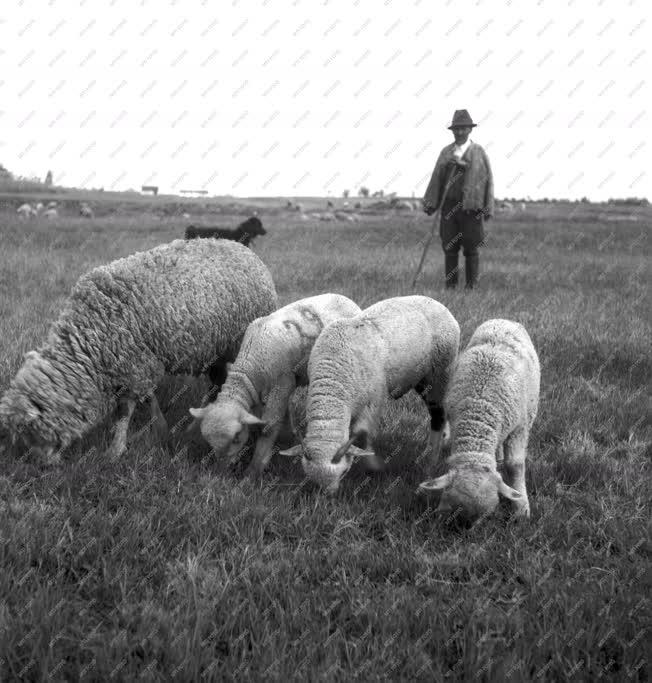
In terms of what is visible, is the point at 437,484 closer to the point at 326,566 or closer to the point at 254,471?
the point at 326,566

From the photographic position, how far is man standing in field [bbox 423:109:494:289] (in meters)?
10.3

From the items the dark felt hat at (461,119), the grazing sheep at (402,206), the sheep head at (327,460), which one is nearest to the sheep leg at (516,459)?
the sheep head at (327,460)

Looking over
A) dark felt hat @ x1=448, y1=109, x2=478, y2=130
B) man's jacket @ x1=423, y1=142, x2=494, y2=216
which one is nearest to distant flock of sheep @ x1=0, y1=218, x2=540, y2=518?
man's jacket @ x1=423, y1=142, x2=494, y2=216

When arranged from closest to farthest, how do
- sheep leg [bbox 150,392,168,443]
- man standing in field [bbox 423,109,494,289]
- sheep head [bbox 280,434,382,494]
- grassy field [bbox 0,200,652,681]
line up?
grassy field [bbox 0,200,652,681]
sheep head [bbox 280,434,382,494]
sheep leg [bbox 150,392,168,443]
man standing in field [bbox 423,109,494,289]

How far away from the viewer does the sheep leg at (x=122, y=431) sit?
4051 mm

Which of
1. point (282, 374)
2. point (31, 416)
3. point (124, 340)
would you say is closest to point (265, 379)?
point (282, 374)

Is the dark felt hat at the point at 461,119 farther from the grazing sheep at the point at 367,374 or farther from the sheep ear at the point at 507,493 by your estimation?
the sheep ear at the point at 507,493

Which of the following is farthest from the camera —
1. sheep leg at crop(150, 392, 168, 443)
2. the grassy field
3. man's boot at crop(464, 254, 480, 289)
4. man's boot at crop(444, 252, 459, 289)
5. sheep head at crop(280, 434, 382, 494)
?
man's boot at crop(444, 252, 459, 289)

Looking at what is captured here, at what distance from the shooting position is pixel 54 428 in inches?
156

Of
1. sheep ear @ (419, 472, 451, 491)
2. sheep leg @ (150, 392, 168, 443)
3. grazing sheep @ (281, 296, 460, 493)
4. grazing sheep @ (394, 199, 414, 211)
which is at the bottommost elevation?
sheep leg @ (150, 392, 168, 443)

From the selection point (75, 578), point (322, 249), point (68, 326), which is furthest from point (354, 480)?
point (322, 249)

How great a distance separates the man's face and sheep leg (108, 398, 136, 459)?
26.7 feet

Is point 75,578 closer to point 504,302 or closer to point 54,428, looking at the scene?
point 54,428

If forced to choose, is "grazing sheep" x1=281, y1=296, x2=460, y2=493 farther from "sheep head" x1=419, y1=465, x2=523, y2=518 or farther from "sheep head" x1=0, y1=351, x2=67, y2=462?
"sheep head" x1=0, y1=351, x2=67, y2=462
